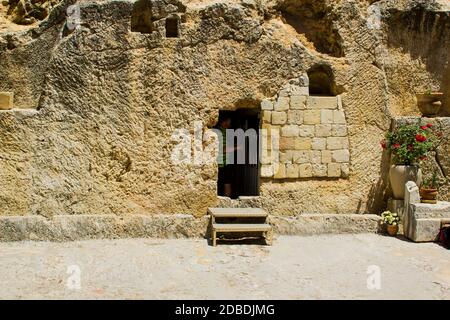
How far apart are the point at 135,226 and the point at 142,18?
3507 mm

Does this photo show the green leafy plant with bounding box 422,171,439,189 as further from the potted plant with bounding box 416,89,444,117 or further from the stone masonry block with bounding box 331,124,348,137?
the stone masonry block with bounding box 331,124,348,137

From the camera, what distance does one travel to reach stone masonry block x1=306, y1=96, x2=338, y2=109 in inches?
311

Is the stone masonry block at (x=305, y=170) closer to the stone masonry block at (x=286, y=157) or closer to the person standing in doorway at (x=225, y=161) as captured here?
the stone masonry block at (x=286, y=157)

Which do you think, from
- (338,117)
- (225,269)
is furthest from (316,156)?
(225,269)

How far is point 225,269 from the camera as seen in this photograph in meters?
5.86

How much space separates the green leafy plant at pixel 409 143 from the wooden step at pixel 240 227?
2.66m

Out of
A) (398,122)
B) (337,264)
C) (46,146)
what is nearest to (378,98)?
(398,122)

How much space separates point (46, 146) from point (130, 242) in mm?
2052

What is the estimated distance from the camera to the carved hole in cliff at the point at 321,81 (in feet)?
26.3

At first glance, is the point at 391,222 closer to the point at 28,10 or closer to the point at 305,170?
the point at 305,170

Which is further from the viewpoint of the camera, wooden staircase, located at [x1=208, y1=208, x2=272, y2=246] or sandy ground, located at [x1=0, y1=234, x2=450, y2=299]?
wooden staircase, located at [x1=208, y1=208, x2=272, y2=246]

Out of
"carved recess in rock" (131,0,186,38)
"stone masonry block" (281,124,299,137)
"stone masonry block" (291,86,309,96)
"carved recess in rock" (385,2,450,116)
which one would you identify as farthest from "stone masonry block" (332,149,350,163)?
"carved recess in rock" (131,0,186,38)

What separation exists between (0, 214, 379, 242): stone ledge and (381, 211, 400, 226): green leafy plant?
0.19 m

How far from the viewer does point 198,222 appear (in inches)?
294
